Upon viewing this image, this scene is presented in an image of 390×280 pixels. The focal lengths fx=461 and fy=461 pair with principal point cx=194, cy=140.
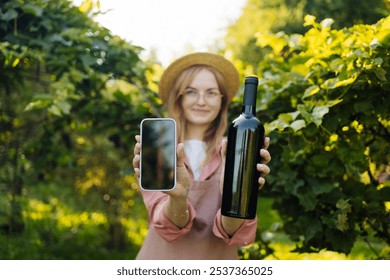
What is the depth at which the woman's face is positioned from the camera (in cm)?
200

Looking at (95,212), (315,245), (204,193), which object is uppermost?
(204,193)

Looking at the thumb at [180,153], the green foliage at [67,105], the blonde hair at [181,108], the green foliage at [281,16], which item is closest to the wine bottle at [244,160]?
the thumb at [180,153]

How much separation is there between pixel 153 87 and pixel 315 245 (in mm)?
1398

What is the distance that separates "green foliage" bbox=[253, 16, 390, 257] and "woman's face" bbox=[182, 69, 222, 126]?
0.24m

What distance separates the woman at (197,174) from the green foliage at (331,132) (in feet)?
0.75

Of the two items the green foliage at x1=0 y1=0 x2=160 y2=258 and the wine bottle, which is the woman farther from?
the green foliage at x1=0 y1=0 x2=160 y2=258

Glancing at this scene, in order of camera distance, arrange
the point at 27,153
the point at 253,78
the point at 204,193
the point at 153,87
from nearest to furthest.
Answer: the point at 253,78 < the point at 204,193 < the point at 153,87 < the point at 27,153

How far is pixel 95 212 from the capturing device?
480 cm

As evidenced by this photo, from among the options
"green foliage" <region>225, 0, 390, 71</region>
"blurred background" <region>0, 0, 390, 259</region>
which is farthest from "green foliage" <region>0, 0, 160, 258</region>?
"green foliage" <region>225, 0, 390, 71</region>

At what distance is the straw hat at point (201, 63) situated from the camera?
2.06 m

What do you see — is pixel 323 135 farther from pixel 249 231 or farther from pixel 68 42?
pixel 68 42

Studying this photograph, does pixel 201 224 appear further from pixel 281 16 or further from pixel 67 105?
pixel 281 16

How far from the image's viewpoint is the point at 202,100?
1.99 m

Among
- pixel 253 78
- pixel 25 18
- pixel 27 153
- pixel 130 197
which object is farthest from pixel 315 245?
pixel 130 197
